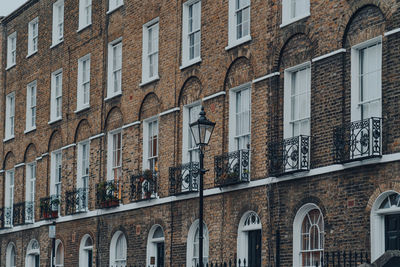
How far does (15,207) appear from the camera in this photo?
42.4m

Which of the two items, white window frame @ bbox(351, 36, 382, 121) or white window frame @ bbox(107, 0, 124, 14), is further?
white window frame @ bbox(107, 0, 124, 14)

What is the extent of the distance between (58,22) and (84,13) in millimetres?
2694

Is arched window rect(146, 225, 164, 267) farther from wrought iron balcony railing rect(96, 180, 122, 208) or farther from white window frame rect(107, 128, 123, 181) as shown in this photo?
white window frame rect(107, 128, 123, 181)

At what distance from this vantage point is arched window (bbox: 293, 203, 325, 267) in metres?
24.4

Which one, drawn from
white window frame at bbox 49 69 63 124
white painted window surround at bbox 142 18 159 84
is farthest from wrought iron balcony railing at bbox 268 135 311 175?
white window frame at bbox 49 69 63 124

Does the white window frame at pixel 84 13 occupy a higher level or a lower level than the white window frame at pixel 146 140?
higher

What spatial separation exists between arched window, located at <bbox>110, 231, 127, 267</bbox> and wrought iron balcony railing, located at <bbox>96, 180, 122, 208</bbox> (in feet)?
3.52

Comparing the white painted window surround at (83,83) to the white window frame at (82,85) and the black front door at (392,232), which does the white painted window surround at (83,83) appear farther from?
the black front door at (392,232)

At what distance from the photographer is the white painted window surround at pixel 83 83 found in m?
37.6

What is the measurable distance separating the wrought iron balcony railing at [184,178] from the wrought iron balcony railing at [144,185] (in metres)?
1.15

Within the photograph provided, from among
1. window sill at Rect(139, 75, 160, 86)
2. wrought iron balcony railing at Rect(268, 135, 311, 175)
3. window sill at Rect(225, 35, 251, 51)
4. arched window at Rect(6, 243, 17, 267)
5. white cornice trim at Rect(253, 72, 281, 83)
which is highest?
window sill at Rect(225, 35, 251, 51)

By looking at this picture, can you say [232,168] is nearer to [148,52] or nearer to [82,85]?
[148,52]

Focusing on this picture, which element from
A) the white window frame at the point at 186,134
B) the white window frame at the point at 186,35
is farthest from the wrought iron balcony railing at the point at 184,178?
the white window frame at the point at 186,35

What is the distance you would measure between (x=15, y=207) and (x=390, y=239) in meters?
23.6
